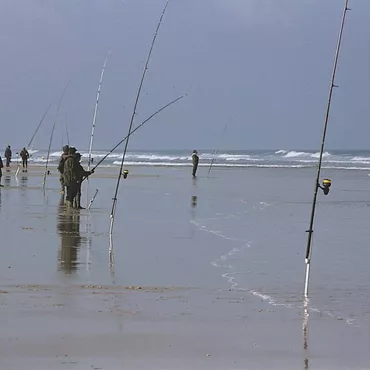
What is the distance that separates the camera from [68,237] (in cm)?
1330

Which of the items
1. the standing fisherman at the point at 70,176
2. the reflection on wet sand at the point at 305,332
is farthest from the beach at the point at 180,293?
the standing fisherman at the point at 70,176

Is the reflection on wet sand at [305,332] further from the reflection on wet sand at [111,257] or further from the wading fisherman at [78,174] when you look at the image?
the wading fisherman at [78,174]

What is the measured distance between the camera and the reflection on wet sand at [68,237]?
34.6 feet

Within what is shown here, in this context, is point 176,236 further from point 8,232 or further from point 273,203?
point 273,203

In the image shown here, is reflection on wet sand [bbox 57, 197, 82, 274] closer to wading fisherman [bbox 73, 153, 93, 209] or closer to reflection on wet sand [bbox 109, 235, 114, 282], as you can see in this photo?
wading fisherman [bbox 73, 153, 93, 209]

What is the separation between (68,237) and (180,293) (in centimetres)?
484

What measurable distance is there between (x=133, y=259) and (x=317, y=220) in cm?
733

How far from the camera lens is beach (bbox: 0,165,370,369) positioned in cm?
620

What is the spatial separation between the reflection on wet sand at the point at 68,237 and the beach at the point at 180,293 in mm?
19

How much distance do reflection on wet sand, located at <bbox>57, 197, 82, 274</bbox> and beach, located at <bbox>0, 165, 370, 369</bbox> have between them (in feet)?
0.06

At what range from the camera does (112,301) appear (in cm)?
813

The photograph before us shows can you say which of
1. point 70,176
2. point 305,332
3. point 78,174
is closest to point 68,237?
point 70,176

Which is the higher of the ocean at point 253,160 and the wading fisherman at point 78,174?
the wading fisherman at point 78,174

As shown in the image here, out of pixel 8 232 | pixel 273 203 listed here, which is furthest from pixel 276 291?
pixel 273 203
